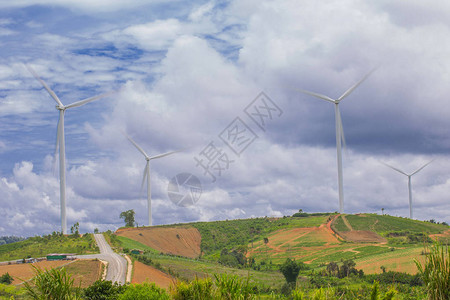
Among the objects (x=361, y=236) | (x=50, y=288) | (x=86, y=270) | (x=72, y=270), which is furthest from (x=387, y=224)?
(x=50, y=288)

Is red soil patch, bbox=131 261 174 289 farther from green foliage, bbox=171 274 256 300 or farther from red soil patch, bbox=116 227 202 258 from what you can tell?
green foliage, bbox=171 274 256 300

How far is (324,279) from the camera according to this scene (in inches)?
2938

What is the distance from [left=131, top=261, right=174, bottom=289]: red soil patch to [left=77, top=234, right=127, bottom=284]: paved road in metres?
2.02

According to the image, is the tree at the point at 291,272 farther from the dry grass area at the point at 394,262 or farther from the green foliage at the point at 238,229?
the green foliage at the point at 238,229

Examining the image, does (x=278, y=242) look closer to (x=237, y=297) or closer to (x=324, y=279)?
(x=324, y=279)

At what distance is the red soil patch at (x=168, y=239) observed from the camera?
121500mm

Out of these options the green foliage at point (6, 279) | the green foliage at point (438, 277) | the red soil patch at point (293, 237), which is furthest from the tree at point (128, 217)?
the green foliage at point (438, 277)

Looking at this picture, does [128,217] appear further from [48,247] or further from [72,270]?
[72,270]

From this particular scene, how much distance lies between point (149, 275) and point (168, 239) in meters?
52.5

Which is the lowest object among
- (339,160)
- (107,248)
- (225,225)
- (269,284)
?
(269,284)

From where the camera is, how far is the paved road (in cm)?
7208

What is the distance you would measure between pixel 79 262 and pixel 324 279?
42.4m

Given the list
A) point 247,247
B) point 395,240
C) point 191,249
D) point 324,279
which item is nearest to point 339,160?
point 395,240

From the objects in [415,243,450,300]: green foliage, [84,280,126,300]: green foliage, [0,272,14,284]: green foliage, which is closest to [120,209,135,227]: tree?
[0,272,14,284]: green foliage
